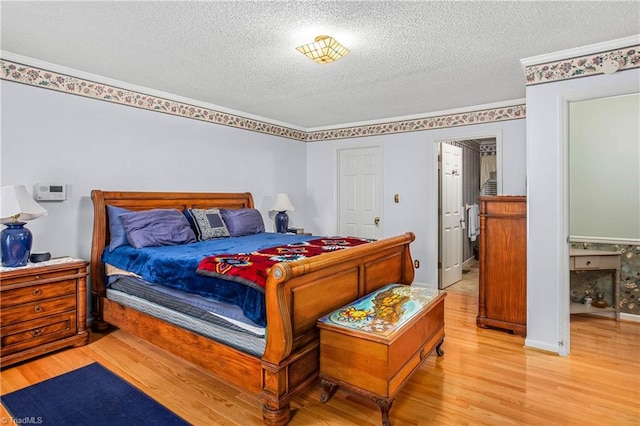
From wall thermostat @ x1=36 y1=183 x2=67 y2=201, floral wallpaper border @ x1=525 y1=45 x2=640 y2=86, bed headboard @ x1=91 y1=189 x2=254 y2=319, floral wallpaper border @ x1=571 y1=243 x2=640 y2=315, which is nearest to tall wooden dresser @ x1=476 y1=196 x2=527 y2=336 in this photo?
floral wallpaper border @ x1=525 y1=45 x2=640 y2=86

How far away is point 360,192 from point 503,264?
101 inches

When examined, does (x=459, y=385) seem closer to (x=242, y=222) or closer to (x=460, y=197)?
(x=242, y=222)

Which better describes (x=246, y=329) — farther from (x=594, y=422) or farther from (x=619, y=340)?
(x=619, y=340)

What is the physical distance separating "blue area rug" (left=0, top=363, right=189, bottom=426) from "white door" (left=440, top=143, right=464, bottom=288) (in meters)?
3.86

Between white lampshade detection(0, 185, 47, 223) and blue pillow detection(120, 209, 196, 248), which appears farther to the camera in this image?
blue pillow detection(120, 209, 196, 248)

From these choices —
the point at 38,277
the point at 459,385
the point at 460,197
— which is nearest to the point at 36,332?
the point at 38,277

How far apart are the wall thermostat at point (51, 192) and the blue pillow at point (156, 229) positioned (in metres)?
0.51

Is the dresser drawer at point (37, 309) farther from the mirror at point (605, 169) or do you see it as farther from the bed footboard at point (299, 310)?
the mirror at point (605, 169)

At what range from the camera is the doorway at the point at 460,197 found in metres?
4.91

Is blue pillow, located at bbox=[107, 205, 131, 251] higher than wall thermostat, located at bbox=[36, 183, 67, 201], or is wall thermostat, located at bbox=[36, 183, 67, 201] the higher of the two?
wall thermostat, located at bbox=[36, 183, 67, 201]

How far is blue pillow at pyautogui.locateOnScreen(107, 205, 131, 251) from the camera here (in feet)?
10.6

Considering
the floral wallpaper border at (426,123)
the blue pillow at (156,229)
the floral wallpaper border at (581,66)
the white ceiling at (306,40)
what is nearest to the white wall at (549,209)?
the floral wallpaper border at (581,66)

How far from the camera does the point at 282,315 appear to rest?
1.91 m

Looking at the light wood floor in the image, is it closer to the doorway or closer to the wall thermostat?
the wall thermostat
